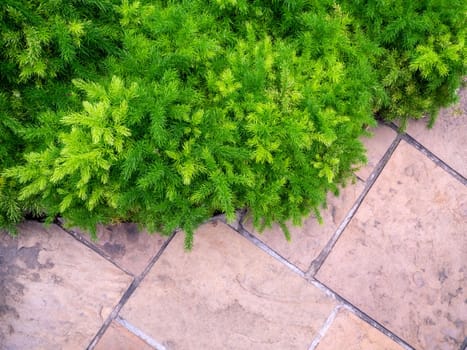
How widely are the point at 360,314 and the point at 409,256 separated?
0.66m

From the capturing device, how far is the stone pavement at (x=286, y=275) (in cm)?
327

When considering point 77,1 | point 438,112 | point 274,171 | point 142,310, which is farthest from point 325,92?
point 142,310


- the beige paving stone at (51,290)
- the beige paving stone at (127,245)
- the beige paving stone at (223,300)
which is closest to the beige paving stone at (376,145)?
the beige paving stone at (223,300)

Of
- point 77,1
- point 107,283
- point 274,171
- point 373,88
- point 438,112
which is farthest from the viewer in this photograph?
point 438,112

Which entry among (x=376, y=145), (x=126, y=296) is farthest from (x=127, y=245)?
(x=376, y=145)

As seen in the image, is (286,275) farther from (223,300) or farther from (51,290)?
Answer: (51,290)

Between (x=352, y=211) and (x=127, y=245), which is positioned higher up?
(x=352, y=211)

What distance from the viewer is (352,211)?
3.56 meters

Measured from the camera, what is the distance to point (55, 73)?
265 cm

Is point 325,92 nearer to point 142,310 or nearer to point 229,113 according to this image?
point 229,113

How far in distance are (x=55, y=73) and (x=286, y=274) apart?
2326 mm

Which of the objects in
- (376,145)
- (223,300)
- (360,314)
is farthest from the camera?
(376,145)

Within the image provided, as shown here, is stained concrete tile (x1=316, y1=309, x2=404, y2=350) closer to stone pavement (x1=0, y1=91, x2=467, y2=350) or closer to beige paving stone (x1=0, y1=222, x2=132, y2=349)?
stone pavement (x1=0, y1=91, x2=467, y2=350)

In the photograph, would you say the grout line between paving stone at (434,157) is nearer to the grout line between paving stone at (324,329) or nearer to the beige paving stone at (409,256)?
the beige paving stone at (409,256)
